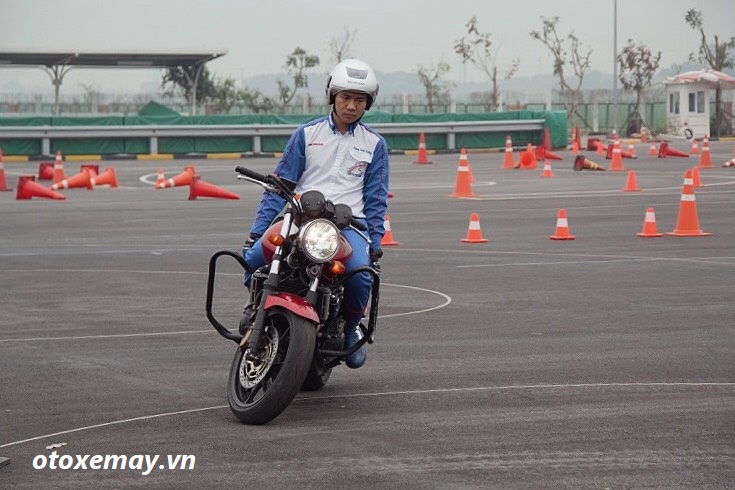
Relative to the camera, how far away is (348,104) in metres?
8.30

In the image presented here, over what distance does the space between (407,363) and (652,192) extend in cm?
1977

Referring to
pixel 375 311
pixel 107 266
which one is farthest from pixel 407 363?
pixel 107 266

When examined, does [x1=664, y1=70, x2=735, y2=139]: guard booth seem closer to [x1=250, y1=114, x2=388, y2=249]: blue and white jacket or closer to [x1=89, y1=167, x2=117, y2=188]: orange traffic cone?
[x1=89, y1=167, x2=117, y2=188]: orange traffic cone

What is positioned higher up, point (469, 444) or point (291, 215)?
point (291, 215)

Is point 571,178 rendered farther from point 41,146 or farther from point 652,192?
point 41,146

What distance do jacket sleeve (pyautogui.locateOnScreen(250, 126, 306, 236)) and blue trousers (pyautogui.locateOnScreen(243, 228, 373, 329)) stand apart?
229mm

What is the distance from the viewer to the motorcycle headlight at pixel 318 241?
749cm

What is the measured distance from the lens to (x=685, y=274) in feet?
48.9

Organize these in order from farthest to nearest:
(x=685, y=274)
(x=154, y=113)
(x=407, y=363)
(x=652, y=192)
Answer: (x=154, y=113) → (x=652, y=192) → (x=685, y=274) → (x=407, y=363)

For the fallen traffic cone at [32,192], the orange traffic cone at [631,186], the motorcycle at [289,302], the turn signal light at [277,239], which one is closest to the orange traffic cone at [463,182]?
the orange traffic cone at [631,186]

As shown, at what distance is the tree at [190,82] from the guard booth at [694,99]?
2048 centimetres

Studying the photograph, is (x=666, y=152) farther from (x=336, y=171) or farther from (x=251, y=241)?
(x=251, y=241)

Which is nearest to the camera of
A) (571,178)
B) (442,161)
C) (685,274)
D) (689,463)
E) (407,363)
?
(689,463)

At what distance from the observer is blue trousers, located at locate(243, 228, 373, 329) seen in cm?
792
